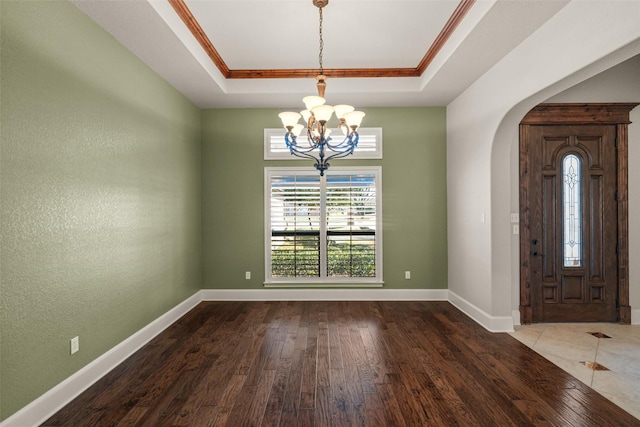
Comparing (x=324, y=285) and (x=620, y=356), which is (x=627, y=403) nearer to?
(x=620, y=356)

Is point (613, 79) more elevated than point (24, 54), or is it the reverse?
point (613, 79)

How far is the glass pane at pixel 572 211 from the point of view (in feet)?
13.3

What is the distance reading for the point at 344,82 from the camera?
441cm

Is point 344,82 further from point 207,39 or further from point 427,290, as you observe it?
point 427,290

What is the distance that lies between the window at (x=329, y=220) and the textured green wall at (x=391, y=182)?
138 mm

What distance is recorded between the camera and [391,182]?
16.7 ft

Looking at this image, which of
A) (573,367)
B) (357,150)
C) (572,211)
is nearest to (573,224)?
(572,211)

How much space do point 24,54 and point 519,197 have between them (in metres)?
4.62

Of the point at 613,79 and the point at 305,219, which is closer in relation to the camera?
the point at 613,79

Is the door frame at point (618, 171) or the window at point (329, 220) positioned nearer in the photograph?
the door frame at point (618, 171)

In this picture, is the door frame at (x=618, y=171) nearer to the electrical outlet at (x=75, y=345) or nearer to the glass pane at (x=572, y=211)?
the glass pane at (x=572, y=211)

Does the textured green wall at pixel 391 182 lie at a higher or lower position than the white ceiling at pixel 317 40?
lower

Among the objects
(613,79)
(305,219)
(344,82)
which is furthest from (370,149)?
(613,79)

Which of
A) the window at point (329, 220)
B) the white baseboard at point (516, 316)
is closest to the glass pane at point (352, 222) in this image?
the window at point (329, 220)
